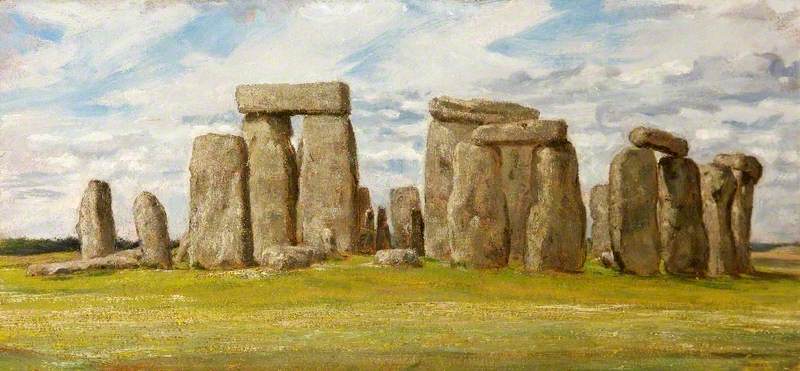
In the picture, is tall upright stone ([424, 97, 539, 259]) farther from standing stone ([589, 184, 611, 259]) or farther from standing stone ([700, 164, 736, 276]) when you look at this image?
standing stone ([700, 164, 736, 276])

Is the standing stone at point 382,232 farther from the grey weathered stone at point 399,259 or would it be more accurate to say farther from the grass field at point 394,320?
the grey weathered stone at point 399,259

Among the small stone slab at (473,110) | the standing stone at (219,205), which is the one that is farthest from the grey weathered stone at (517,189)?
the standing stone at (219,205)

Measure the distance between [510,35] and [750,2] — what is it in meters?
3.40

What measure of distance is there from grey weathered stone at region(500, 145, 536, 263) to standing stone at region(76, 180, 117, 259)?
7.38 meters

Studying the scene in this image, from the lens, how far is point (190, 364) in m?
9.74

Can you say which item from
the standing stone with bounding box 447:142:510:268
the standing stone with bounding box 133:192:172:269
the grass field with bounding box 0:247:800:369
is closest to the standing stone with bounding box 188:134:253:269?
the standing stone with bounding box 133:192:172:269

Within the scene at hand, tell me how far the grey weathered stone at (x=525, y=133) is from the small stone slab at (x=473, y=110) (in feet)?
9.34

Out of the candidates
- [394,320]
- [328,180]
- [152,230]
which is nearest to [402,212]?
[328,180]

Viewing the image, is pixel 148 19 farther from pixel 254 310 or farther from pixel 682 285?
pixel 682 285

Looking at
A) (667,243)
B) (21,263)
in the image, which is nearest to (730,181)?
(667,243)

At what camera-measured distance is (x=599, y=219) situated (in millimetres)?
23500

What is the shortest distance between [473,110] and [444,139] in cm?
88

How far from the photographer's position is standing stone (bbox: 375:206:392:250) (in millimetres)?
22858

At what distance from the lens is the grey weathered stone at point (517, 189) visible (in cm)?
1970
